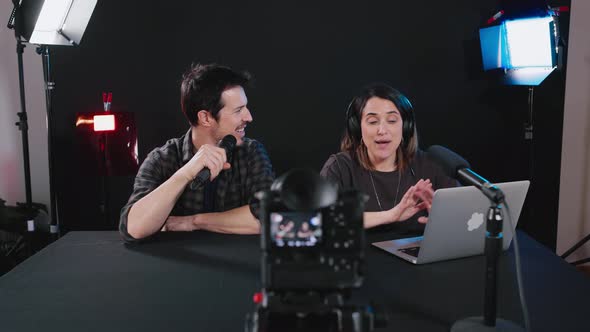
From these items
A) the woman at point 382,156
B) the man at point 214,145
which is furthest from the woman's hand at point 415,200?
the man at point 214,145

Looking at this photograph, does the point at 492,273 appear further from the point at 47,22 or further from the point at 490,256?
the point at 47,22

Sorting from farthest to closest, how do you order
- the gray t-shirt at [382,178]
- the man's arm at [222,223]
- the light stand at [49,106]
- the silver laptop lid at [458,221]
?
1. the light stand at [49,106]
2. the gray t-shirt at [382,178]
3. the man's arm at [222,223]
4. the silver laptop lid at [458,221]

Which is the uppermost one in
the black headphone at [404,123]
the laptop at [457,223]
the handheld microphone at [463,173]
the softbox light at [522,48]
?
the softbox light at [522,48]

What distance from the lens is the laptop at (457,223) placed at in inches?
52.5

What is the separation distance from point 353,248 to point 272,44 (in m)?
2.98

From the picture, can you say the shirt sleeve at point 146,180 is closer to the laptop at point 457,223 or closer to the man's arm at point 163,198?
the man's arm at point 163,198

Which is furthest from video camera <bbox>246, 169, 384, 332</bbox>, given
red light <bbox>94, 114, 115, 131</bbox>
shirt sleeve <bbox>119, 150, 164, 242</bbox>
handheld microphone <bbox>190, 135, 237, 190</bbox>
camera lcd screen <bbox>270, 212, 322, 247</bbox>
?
red light <bbox>94, 114, 115, 131</bbox>

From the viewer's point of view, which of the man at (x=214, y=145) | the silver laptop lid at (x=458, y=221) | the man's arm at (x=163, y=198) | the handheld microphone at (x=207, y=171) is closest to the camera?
the silver laptop lid at (x=458, y=221)

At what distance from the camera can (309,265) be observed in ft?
2.37

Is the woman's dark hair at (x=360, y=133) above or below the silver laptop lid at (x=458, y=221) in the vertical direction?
above

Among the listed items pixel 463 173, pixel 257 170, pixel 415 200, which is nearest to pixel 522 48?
pixel 415 200

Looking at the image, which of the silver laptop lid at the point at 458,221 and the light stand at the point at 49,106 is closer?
the silver laptop lid at the point at 458,221

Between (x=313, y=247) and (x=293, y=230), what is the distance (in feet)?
0.13

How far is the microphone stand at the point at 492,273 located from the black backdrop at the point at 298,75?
2.65 metres
